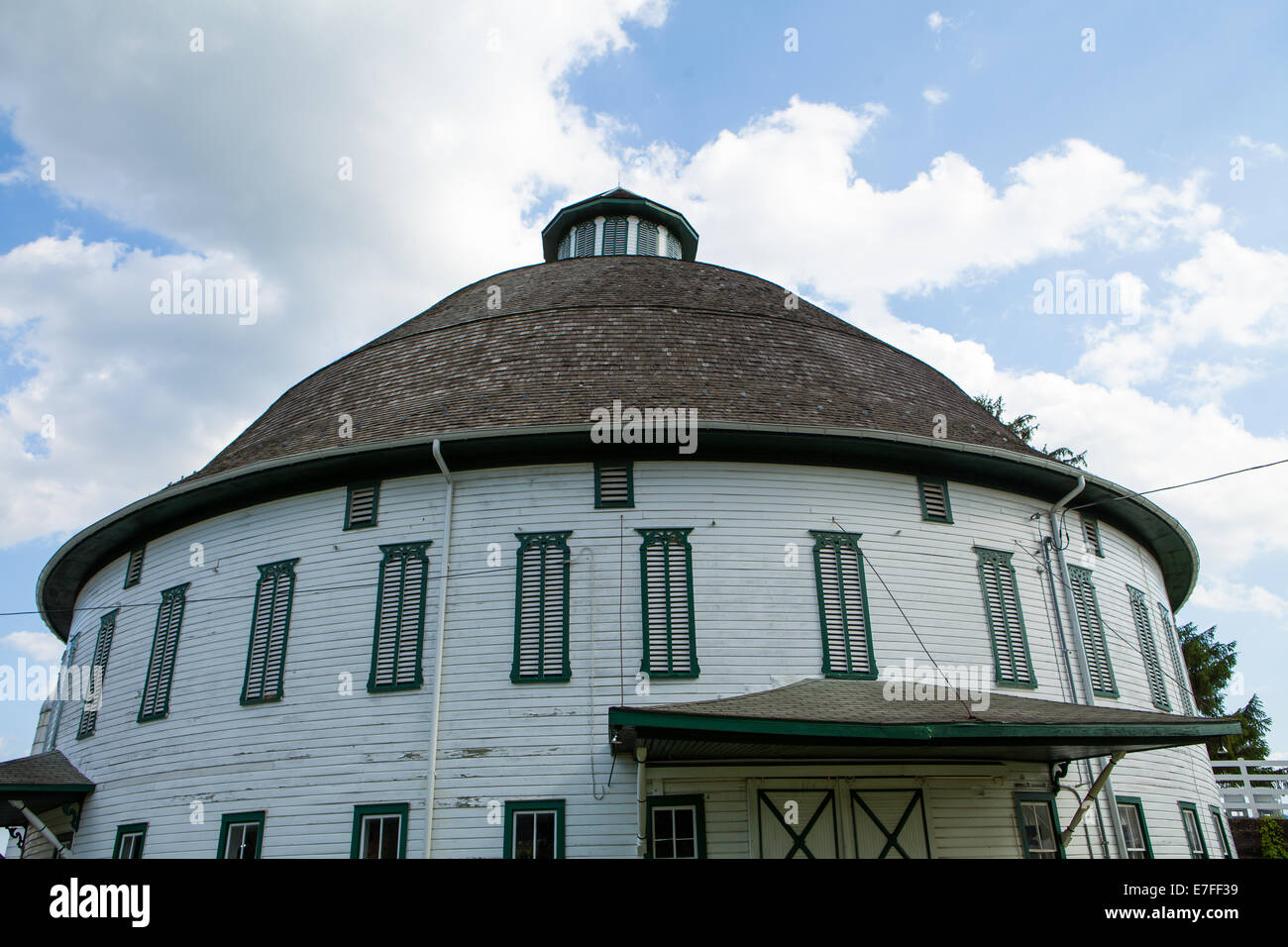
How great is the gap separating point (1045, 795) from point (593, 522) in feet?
23.0

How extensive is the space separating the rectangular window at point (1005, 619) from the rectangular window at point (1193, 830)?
3.72m

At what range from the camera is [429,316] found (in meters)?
19.4

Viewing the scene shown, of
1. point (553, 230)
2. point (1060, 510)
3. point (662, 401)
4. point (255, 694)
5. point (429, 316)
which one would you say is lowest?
point (255, 694)

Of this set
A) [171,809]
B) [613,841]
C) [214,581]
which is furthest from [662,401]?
[171,809]

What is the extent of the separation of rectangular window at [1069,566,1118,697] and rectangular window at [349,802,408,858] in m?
9.87

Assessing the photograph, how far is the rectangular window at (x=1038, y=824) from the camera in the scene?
12.2 metres

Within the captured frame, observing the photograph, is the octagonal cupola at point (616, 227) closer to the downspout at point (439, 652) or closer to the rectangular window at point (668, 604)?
the downspout at point (439, 652)

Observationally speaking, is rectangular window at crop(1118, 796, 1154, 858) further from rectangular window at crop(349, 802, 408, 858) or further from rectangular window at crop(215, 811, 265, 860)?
rectangular window at crop(215, 811, 265, 860)

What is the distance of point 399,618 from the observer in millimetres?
12891

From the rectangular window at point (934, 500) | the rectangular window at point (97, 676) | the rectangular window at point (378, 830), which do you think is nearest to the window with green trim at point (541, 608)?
the rectangular window at point (378, 830)

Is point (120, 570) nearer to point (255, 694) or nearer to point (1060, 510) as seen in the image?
point (255, 694)

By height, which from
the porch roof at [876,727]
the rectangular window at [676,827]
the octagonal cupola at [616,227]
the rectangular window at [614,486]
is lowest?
the rectangular window at [676,827]

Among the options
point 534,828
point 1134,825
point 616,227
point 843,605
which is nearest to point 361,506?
point 534,828
